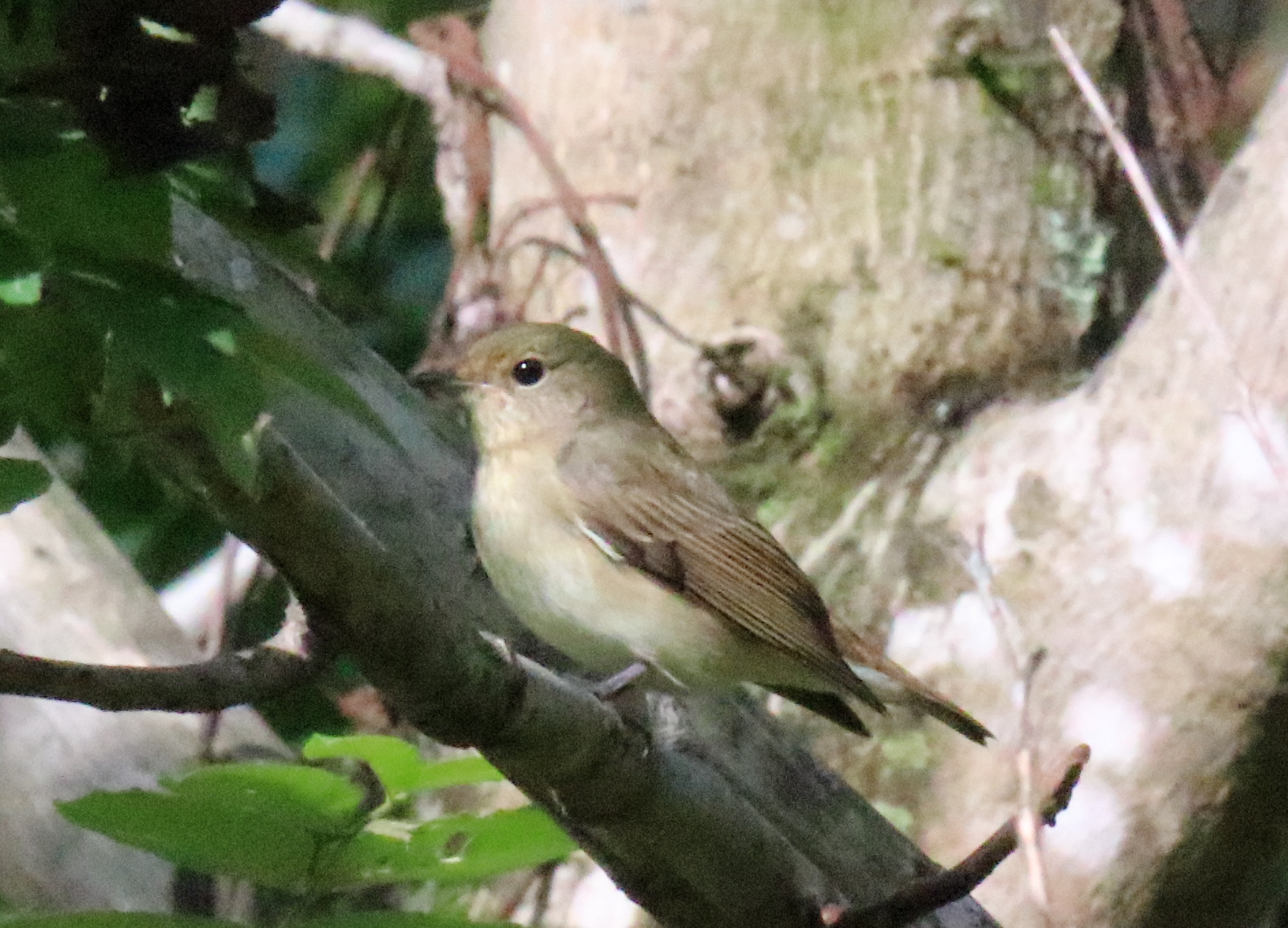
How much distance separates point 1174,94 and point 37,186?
128 inches

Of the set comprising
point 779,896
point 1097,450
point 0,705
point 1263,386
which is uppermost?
point 1263,386

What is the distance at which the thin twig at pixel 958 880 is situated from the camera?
5.12 feet

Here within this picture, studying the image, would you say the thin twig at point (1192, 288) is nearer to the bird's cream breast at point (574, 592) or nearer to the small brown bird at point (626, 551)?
the small brown bird at point (626, 551)

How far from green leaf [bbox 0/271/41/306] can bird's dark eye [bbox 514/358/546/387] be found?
225 centimetres

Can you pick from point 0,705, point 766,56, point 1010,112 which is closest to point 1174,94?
point 1010,112

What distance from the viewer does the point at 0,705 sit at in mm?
2801

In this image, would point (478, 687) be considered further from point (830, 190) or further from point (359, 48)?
point (359, 48)

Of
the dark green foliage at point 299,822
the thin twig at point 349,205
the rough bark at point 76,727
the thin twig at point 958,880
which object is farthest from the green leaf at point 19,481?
the thin twig at point 349,205

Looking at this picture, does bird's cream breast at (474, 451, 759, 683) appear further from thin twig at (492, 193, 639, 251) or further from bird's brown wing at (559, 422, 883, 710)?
thin twig at (492, 193, 639, 251)


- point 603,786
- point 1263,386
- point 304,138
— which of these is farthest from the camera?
point 304,138

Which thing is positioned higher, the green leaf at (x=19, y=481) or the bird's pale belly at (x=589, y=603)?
the green leaf at (x=19, y=481)

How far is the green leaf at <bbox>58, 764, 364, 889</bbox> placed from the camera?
126 cm

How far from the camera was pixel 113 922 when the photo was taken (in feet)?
3.79

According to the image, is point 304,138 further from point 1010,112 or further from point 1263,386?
point 1263,386
